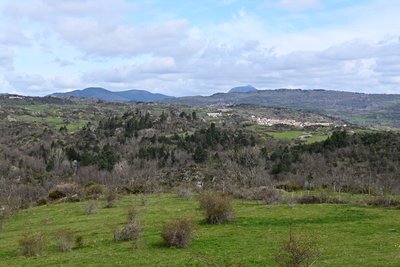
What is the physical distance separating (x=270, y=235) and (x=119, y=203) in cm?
2646

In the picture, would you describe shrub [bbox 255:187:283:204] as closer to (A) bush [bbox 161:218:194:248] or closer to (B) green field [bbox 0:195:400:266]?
(B) green field [bbox 0:195:400:266]

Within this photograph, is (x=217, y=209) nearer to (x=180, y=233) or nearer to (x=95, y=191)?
(x=180, y=233)

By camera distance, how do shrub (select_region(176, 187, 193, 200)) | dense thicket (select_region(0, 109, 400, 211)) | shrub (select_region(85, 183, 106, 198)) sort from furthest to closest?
dense thicket (select_region(0, 109, 400, 211)), shrub (select_region(85, 183, 106, 198)), shrub (select_region(176, 187, 193, 200))

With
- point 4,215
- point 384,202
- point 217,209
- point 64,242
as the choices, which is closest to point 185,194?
point 4,215

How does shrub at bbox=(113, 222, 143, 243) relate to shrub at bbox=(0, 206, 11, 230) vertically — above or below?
above

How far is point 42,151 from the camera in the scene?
145m

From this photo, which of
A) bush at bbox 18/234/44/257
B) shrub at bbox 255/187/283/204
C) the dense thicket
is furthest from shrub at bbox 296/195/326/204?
bush at bbox 18/234/44/257

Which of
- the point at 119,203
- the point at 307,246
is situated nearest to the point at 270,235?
the point at 307,246

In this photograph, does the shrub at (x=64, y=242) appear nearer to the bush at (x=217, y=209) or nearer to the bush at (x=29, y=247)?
the bush at (x=29, y=247)

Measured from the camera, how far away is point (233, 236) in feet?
102

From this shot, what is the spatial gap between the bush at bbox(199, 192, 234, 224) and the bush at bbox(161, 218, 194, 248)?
7.40 m

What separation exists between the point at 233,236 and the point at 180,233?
14.1 feet

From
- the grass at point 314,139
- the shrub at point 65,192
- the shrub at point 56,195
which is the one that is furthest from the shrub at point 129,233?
the grass at point 314,139

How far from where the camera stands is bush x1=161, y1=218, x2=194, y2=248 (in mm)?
28453
